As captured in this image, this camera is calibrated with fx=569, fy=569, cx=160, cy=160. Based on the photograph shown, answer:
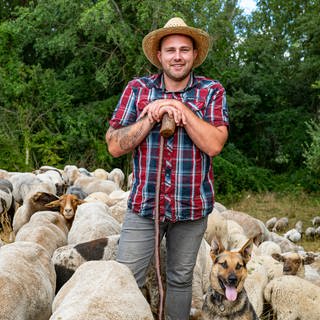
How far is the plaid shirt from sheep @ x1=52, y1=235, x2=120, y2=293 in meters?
1.52

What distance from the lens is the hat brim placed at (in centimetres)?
409

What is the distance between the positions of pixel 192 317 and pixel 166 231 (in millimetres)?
1580

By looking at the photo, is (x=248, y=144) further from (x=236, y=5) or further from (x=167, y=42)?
(x=167, y=42)

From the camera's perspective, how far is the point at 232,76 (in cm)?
2527

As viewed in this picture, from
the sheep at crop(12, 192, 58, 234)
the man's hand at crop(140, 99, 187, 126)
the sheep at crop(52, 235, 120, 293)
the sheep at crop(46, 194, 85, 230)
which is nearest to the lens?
the man's hand at crop(140, 99, 187, 126)

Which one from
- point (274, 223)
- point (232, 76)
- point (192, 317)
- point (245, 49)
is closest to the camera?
point (192, 317)

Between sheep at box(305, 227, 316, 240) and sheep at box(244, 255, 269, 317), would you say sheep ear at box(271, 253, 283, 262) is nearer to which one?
sheep at box(244, 255, 269, 317)

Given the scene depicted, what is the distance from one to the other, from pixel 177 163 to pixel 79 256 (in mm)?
1985

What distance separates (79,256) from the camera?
553cm

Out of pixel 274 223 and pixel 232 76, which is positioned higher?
pixel 232 76

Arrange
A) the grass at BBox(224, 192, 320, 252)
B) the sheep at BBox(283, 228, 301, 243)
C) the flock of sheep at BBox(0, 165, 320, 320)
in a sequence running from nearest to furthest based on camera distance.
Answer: the flock of sheep at BBox(0, 165, 320, 320)
the sheep at BBox(283, 228, 301, 243)
the grass at BBox(224, 192, 320, 252)

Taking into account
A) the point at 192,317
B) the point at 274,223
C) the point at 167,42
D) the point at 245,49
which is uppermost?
the point at 245,49

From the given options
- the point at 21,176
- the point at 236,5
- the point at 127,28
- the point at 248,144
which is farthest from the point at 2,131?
the point at 236,5

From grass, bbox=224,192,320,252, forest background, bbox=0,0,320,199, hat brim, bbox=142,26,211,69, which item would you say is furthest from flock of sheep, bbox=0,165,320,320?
forest background, bbox=0,0,320,199
